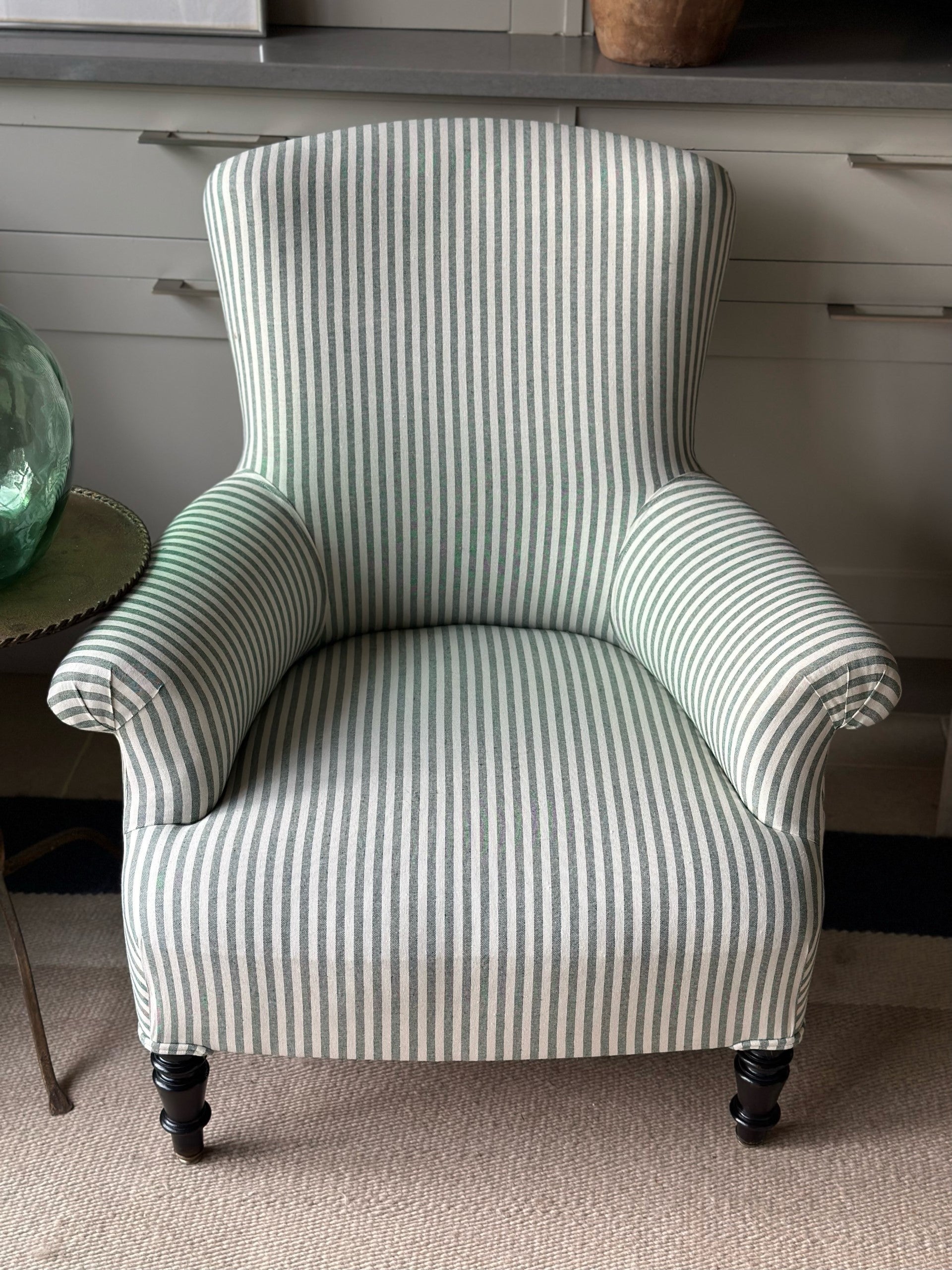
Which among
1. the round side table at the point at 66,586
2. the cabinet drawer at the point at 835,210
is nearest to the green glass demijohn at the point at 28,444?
the round side table at the point at 66,586

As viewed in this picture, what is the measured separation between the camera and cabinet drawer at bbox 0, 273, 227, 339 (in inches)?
61.7

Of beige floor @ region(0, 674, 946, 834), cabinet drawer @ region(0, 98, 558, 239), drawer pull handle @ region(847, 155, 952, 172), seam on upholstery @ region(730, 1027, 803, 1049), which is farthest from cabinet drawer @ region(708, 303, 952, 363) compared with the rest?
seam on upholstery @ region(730, 1027, 803, 1049)

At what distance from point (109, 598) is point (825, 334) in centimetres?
101

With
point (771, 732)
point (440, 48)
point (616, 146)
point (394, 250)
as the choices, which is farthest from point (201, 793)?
point (440, 48)

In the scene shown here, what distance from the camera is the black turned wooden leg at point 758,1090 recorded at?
116 centimetres

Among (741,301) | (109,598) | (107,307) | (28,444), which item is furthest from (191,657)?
(741,301)

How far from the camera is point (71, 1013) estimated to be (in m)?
1.38

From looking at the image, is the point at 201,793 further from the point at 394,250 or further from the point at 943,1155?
the point at 943,1155

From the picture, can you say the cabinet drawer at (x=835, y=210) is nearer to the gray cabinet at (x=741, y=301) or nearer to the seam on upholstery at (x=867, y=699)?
the gray cabinet at (x=741, y=301)

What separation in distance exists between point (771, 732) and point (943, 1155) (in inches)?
21.2

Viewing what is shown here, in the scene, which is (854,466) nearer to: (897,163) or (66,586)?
(897,163)

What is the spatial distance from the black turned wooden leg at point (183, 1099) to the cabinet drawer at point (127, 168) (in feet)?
3.30

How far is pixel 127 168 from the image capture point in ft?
4.89

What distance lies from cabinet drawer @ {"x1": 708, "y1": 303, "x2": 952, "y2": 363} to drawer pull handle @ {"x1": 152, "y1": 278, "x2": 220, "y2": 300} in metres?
0.67
